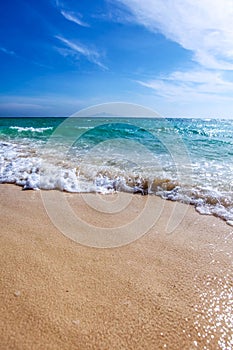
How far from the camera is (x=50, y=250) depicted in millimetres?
2100

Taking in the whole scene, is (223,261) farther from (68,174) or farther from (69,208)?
(68,174)

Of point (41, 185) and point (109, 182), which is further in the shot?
point (109, 182)

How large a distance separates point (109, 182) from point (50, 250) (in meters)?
2.13

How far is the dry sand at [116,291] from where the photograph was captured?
4.43 ft

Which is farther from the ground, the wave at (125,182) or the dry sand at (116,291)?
the wave at (125,182)

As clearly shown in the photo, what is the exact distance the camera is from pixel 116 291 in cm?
166

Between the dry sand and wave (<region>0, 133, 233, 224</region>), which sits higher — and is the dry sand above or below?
below

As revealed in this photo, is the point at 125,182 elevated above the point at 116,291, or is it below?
above

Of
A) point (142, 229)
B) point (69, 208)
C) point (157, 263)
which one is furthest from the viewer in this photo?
point (69, 208)

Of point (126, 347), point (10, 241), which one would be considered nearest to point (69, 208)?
point (10, 241)

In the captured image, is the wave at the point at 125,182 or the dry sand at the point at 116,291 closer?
the dry sand at the point at 116,291

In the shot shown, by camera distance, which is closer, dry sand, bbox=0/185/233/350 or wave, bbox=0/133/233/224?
dry sand, bbox=0/185/233/350

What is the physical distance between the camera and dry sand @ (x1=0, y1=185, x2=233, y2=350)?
1350mm

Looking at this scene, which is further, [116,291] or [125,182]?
[125,182]
